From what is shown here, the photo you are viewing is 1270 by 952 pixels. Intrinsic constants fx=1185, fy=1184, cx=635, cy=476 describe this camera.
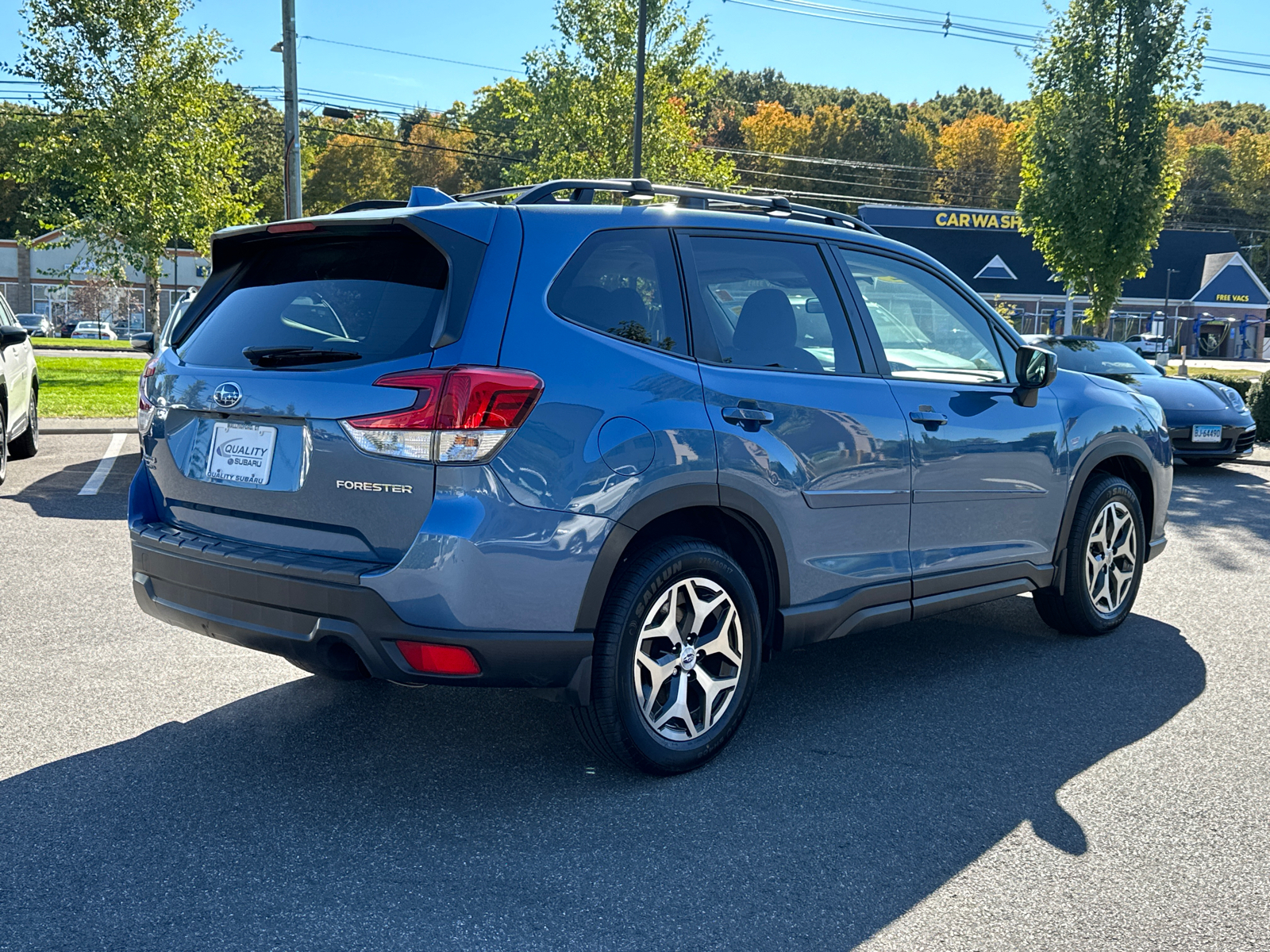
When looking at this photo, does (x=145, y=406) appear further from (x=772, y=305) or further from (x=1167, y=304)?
(x=1167, y=304)

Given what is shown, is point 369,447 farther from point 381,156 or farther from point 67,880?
point 381,156

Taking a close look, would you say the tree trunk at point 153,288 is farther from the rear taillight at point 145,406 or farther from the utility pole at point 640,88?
the rear taillight at point 145,406

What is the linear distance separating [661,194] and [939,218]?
57534mm

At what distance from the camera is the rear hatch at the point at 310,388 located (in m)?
3.45

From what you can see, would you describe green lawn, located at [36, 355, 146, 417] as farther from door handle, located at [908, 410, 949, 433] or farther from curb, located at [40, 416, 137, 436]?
door handle, located at [908, 410, 949, 433]

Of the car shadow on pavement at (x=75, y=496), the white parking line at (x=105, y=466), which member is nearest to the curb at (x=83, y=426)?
the white parking line at (x=105, y=466)

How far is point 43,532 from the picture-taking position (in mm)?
7953

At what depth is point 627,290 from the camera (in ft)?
12.8

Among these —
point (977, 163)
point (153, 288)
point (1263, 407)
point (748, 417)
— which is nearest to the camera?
point (748, 417)

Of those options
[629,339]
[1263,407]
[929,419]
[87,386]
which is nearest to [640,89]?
[87,386]

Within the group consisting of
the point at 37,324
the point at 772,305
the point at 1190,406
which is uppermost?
the point at 772,305

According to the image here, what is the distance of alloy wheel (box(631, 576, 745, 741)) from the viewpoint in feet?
12.7

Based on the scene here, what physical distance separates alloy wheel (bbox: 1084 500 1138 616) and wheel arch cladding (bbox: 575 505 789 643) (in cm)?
223

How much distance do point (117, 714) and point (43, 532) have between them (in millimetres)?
4133
